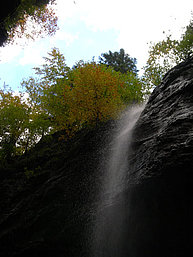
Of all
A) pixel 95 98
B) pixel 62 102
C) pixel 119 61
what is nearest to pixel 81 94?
pixel 95 98

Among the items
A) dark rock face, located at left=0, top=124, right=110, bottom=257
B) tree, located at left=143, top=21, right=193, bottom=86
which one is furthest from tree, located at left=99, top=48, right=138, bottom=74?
dark rock face, located at left=0, top=124, right=110, bottom=257

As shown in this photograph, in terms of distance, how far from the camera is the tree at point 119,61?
29.0 meters

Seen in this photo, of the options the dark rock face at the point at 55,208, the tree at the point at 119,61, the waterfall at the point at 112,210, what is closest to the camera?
the waterfall at the point at 112,210

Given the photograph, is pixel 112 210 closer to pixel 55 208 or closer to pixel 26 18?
pixel 55 208

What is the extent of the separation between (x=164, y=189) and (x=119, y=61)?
2825 centimetres

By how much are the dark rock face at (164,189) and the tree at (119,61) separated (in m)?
23.7

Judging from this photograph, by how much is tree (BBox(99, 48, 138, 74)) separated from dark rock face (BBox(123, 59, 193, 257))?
23.7 metres

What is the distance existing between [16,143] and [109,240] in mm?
15098

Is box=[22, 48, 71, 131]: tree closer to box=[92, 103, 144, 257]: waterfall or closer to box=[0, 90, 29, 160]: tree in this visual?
box=[0, 90, 29, 160]: tree

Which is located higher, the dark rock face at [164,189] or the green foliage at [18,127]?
the green foliage at [18,127]

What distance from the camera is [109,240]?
270 inches

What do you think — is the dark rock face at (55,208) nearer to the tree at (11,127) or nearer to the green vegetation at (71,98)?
the green vegetation at (71,98)

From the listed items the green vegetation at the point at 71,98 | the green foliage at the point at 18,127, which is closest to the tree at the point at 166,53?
the green vegetation at the point at 71,98

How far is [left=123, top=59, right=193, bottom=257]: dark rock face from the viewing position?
5.01m
